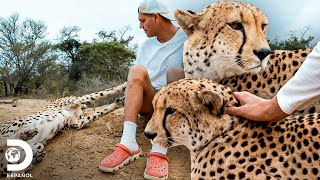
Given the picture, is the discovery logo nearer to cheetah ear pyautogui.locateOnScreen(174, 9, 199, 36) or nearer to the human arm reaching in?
cheetah ear pyautogui.locateOnScreen(174, 9, 199, 36)

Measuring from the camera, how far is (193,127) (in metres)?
1.93

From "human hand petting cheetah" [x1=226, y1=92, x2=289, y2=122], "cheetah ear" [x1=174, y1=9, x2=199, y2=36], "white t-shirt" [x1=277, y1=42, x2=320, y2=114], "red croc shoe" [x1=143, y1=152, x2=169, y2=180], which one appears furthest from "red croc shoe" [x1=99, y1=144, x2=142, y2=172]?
"white t-shirt" [x1=277, y1=42, x2=320, y2=114]

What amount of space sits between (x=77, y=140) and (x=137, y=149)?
0.65m

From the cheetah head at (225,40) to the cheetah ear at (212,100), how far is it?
62cm

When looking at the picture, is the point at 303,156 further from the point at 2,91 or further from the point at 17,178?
the point at 2,91

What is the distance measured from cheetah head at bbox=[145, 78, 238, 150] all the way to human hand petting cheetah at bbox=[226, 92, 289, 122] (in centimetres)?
3

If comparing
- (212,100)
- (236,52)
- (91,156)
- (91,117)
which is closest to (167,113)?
(212,100)

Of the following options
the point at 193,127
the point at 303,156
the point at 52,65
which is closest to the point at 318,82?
the point at 303,156

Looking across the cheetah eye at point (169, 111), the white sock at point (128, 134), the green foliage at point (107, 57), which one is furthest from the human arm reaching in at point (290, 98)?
the green foliage at point (107, 57)

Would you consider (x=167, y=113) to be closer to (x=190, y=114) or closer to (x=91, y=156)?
(x=190, y=114)

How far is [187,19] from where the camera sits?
262cm

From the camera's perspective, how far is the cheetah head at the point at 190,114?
1896 mm

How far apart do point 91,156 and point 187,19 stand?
1.11m

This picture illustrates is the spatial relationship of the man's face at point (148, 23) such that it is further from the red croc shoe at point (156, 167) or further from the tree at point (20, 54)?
the tree at point (20, 54)
